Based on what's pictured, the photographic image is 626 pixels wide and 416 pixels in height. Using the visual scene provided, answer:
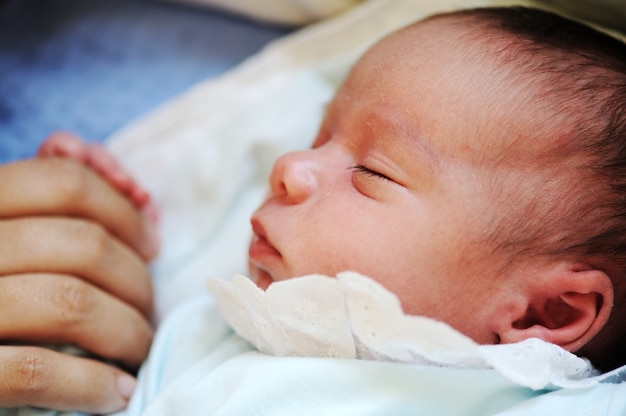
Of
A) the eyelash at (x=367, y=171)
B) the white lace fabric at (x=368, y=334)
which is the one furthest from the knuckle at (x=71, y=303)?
the eyelash at (x=367, y=171)

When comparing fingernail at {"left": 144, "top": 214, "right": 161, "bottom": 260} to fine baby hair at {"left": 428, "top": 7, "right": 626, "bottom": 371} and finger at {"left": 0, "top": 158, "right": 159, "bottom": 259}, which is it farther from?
fine baby hair at {"left": 428, "top": 7, "right": 626, "bottom": 371}

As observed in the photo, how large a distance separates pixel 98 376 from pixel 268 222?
32 cm

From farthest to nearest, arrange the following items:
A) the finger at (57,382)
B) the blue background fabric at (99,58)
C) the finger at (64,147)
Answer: the blue background fabric at (99,58)
the finger at (64,147)
the finger at (57,382)

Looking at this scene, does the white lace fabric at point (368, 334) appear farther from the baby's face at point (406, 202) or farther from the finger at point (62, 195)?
the finger at point (62, 195)

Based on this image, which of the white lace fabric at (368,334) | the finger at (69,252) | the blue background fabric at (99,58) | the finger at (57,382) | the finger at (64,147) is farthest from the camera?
the blue background fabric at (99,58)

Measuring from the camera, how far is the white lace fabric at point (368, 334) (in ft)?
2.54

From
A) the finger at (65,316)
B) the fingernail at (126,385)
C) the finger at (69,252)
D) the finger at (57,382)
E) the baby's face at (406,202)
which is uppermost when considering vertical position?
the baby's face at (406,202)

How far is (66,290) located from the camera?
0.96 metres

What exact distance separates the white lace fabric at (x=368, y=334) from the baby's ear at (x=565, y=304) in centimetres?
3

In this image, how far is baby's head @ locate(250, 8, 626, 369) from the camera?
0.86 m

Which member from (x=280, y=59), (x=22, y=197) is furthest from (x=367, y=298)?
(x=280, y=59)

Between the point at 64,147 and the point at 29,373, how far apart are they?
449 mm

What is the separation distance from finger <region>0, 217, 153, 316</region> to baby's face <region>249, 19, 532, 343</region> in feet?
0.80

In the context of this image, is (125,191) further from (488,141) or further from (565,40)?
(565,40)
